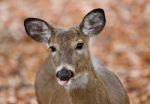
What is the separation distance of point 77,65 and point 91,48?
4.24m

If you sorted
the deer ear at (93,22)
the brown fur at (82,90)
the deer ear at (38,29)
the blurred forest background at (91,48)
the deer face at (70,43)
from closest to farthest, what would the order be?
the deer face at (70,43) → the brown fur at (82,90) → the deer ear at (93,22) → the deer ear at (38,29) → the blurred forest background at (91,48)

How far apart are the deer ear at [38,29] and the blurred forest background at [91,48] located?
2.47 meters

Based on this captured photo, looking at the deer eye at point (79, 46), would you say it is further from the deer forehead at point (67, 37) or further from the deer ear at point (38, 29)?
the deer ear at point (38, 29)

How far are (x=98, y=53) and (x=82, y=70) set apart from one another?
412cm

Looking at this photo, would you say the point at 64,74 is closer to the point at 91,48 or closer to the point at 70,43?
the point at 70,43

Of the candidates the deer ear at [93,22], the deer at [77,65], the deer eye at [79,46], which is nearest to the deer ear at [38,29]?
the deer at [77,65]

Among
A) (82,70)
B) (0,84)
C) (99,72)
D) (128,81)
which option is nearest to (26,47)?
(0,84)

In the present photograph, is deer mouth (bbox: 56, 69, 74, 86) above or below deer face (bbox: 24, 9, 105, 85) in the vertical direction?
below

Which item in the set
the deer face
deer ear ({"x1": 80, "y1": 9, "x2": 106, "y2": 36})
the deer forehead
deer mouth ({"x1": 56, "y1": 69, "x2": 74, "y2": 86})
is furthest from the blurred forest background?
deer mouth ({"x1": 56, "y1": 69, "x2": 74, "y2": 86})

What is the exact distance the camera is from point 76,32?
639 cm

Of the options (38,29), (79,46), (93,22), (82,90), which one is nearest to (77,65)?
(79,46)

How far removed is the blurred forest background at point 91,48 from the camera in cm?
953

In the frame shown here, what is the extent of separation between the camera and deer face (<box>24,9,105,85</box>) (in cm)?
603

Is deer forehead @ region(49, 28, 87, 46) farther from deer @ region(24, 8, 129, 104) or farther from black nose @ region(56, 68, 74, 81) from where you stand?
black nose @ region(56, 68, 74, 81)
